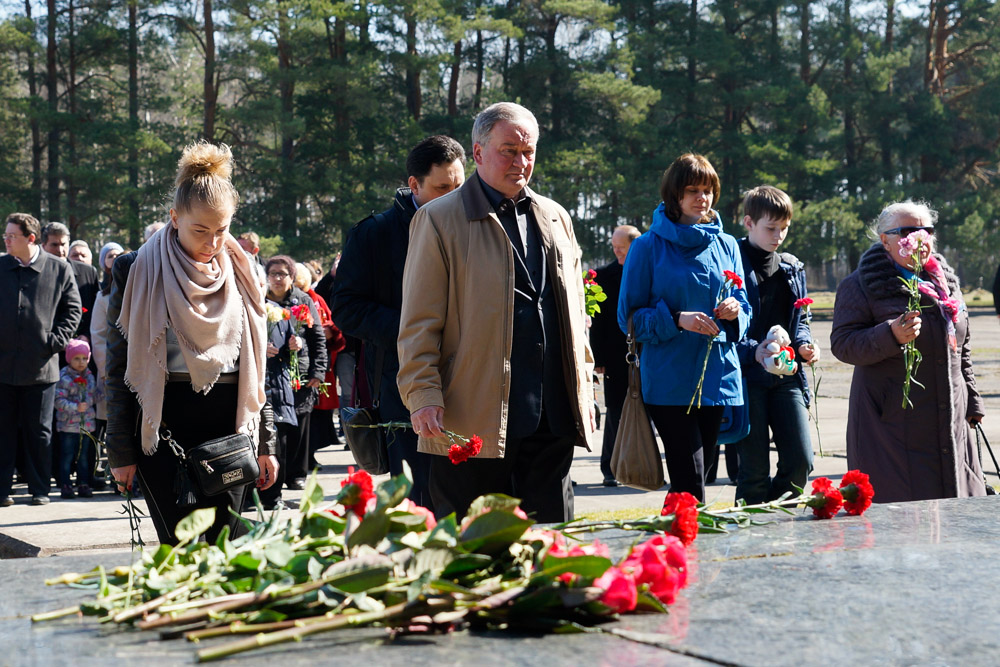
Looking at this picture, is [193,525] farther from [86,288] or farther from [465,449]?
[86,288]

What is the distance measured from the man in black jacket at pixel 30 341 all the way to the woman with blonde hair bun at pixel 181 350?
443 cm

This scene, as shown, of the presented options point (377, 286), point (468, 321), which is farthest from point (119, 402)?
point (377, 286)

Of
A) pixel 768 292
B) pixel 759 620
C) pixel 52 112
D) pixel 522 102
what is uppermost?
pixel 522 102

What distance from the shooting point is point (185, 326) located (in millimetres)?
3713

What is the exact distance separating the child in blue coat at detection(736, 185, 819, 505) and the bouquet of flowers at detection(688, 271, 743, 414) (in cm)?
62

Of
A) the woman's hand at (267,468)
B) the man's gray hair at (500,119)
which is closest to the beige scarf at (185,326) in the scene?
the woman's hand at (267,468)

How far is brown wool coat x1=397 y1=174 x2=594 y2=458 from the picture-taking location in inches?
149

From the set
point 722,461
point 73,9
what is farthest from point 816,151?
point 722,461

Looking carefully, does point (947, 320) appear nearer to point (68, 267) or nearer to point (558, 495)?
point (558, 495)

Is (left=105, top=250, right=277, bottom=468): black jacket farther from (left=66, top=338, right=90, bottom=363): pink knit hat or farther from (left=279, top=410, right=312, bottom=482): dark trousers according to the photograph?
(left=66, top=338, right=90, bottom=363): pink knit hat

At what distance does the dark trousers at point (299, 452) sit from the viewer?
27.4 ft

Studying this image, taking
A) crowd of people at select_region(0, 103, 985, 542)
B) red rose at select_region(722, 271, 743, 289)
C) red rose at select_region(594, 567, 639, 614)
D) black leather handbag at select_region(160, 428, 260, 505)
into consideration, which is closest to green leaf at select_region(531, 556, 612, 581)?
red rose at select_region(594, 567, 639, 614)

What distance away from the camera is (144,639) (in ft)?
5.79

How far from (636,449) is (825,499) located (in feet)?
6.76
